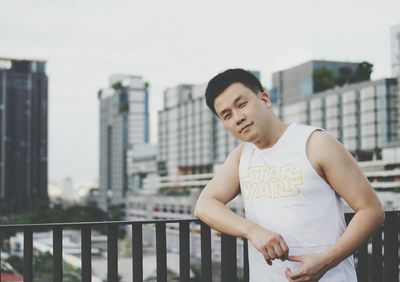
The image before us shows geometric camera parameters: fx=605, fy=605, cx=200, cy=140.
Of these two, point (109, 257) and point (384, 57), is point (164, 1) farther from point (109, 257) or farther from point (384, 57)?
point (109, 257)

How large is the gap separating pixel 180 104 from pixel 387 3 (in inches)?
1310

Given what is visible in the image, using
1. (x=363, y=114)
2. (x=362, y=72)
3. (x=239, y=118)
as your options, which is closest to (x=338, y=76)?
(x=362, y=72)

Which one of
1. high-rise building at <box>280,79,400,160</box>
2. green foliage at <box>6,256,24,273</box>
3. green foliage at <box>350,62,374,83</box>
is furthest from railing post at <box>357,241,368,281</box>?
green foliage at <box>350,62,374,83</box>

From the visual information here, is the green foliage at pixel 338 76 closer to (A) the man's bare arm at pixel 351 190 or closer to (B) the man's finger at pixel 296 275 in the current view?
(A) the man's bare arm at pixel 351 190

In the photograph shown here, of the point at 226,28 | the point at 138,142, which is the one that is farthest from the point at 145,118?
the point at 226,28

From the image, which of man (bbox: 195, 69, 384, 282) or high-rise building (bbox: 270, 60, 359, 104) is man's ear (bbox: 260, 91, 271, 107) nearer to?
man (bbox: 195, 69, 384, 282)

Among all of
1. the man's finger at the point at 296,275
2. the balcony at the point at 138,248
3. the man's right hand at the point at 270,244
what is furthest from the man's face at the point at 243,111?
the balcony at the point at 138,248

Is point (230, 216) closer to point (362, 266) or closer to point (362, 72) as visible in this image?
point (362, 266)

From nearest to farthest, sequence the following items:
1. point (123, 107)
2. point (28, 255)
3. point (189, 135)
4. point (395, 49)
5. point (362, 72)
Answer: point (28, 255), point (395, 49), point (362, 72), point (189, 135), point (123, 107)

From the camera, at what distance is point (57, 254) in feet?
7.25

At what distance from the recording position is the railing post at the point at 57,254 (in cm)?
218

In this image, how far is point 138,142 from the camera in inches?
4675

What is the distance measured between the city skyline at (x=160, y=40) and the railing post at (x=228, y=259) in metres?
69.8

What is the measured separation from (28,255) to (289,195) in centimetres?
105
